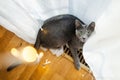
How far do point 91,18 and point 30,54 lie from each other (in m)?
0.43

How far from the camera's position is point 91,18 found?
2.76 ft

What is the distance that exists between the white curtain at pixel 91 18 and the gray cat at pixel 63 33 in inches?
1.4

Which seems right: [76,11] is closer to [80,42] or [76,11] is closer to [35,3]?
[35,3]

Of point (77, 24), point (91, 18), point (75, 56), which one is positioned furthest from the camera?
point (75, 56)

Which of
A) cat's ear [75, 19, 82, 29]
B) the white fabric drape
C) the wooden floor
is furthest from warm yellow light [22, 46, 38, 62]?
cat's ear [75, 19, 82, 29]

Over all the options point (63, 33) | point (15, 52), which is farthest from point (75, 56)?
point (15, 52)

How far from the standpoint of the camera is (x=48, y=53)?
48.2 inches

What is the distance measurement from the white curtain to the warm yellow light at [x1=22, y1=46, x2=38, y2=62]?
6.2 inches

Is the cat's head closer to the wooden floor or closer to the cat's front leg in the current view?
the cat's front leg

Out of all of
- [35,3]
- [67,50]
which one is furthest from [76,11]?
[67,50]

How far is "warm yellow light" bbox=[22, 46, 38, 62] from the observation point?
1.18 m

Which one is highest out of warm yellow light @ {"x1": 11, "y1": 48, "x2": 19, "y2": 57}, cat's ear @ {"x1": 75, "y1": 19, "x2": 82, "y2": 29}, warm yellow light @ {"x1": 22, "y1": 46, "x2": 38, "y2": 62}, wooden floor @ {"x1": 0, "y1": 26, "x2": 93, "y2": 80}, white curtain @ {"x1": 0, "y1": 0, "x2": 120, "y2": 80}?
white curtain @ {"x1": 0, "y1": 0, "x2": 120, "y2": 80}

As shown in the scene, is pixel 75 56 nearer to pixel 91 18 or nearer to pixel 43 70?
pixel 43 70

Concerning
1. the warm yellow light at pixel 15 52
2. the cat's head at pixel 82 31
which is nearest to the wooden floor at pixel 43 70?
the warm yellow light at pixel 15 52
